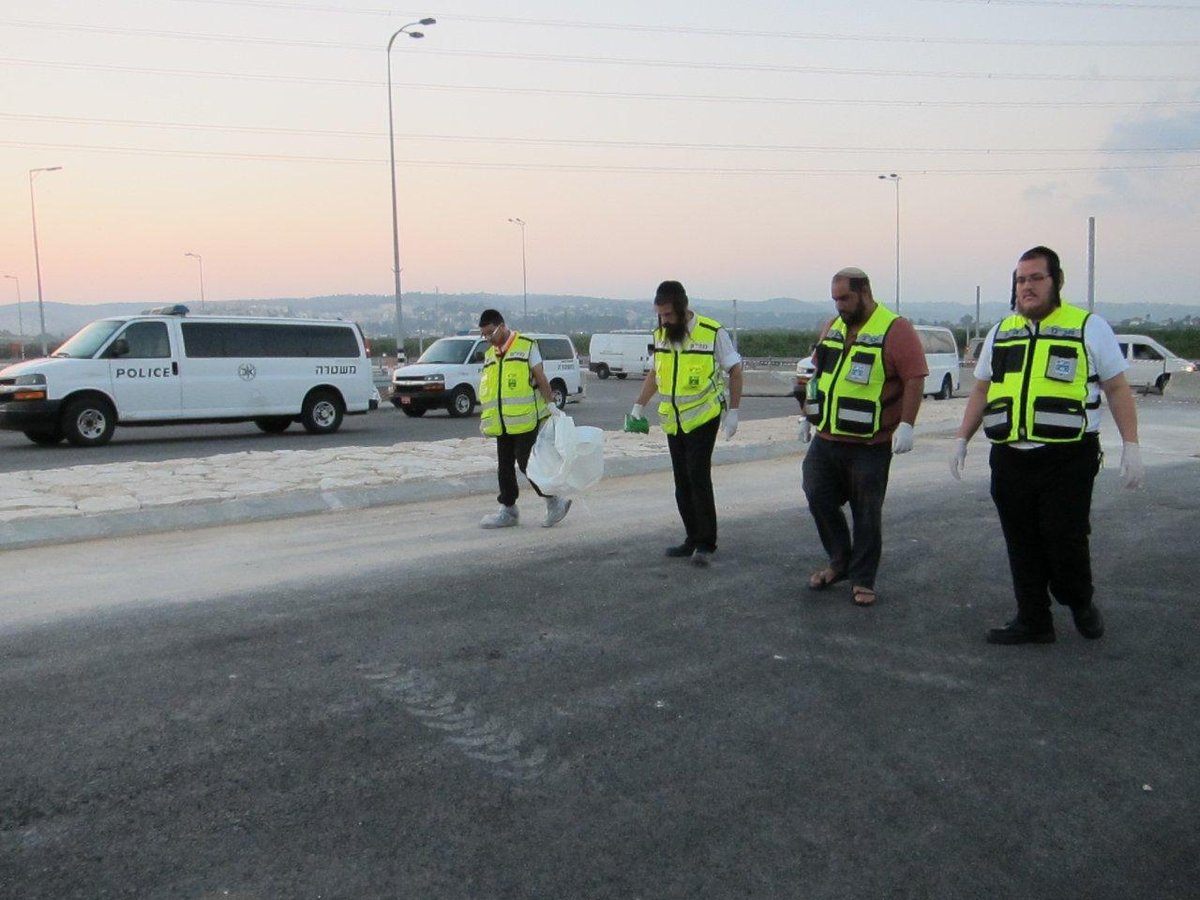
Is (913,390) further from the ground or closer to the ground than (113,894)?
further from the ground

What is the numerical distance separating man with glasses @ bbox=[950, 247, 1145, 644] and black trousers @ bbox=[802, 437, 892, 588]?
33.3 inches

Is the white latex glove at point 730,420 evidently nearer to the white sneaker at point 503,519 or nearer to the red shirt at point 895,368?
the red shirt at point 895,368

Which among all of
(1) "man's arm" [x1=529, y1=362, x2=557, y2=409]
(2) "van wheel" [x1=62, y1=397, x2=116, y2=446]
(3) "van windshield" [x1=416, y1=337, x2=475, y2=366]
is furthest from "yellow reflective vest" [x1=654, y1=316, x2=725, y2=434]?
(3) "van windshield" [x1=416, y1=337, x2=475, y2=366]

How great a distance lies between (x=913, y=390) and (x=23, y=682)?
452 cm

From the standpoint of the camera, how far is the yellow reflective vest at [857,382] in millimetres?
6234

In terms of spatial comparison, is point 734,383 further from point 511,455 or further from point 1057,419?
point 1057,419

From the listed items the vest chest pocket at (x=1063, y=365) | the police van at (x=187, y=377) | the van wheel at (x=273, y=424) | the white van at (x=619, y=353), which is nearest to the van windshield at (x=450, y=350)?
the police van at (x=187, y=377)

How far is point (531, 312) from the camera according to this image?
8862 centimetres

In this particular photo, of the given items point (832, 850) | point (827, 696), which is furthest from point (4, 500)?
point (832, 850)

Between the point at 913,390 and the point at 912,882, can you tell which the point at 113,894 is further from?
the point at 913,390

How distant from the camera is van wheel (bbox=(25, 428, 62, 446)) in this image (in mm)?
16781

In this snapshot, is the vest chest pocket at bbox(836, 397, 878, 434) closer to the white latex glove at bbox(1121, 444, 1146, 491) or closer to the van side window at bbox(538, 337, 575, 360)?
the white latex glove at bbox(1121, 444, 1146, 491)

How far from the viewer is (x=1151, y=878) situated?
3.31 meters

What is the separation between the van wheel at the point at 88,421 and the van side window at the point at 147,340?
0.86 metres
